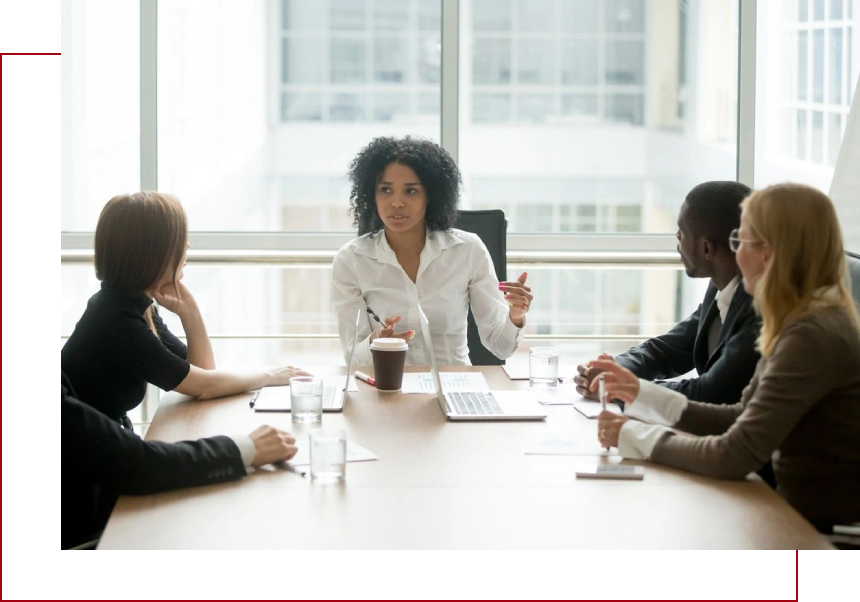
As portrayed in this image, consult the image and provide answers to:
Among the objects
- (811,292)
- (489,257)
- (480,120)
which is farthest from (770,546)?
(480,120)

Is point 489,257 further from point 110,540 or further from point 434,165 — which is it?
point 110,540

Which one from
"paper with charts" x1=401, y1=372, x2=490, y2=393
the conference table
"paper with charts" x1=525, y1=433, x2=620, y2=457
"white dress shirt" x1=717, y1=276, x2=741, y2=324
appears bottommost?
the conference table

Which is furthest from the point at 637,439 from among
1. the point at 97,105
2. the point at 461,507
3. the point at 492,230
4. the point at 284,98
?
the point at 97,105

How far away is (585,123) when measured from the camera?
15.0 ft

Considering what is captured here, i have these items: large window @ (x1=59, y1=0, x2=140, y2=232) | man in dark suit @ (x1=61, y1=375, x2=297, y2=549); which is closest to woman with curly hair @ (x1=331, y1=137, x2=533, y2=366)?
man in dark suit @ (x1=61, y1=375, x2=297, y2=549)

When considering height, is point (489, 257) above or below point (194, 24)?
below

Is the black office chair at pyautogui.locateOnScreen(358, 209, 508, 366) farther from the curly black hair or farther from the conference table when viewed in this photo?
the conference table

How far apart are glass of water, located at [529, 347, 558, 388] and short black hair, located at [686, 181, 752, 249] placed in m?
0.45

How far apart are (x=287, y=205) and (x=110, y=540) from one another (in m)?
3.12

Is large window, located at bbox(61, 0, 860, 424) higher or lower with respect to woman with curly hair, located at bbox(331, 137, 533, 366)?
higher

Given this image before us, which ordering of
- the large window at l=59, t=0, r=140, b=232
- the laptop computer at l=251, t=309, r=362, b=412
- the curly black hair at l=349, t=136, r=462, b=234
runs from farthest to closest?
the large window at l=59, t=0, r=140, b=232
the curly black hair at l=349, t=136, r=462, b=234
the laptop computer at l=251, t=309, r=362, b=412

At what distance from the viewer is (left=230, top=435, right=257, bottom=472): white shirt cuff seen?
1.80 meters

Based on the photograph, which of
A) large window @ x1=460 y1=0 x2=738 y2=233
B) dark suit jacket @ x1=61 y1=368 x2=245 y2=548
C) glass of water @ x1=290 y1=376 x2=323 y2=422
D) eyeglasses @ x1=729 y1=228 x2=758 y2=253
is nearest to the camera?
dark suit jacket @ x1=61 y1=368 x2=245 y2=548

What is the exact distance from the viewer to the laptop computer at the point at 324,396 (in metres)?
2.30
